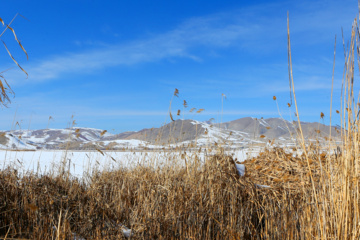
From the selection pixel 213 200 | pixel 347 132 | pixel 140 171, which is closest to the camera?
pixel 347 132

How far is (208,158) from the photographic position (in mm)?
4570

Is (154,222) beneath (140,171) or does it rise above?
beneath

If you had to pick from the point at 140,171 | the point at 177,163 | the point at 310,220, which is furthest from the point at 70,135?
the point at 310,220

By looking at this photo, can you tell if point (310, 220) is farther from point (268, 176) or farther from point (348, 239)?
point (268, 176)

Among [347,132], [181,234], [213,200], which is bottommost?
[181,234]

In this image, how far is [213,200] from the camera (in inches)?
129

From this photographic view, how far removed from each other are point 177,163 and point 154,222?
7.69 ft

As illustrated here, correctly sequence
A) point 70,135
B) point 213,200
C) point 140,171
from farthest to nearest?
point 70,135, point 140,171, point 213,200

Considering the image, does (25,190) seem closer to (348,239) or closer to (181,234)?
(181,234)

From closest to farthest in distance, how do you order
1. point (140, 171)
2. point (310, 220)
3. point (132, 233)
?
1. point (310, 220)
2. point (132, 233)
3. point (140, 171)

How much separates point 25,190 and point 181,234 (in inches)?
81.2

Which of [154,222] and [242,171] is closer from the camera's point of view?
[154,222]

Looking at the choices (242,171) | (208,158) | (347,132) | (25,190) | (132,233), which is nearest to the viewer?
(347,132)

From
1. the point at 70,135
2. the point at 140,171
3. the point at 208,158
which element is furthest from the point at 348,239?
the point at 70,135
